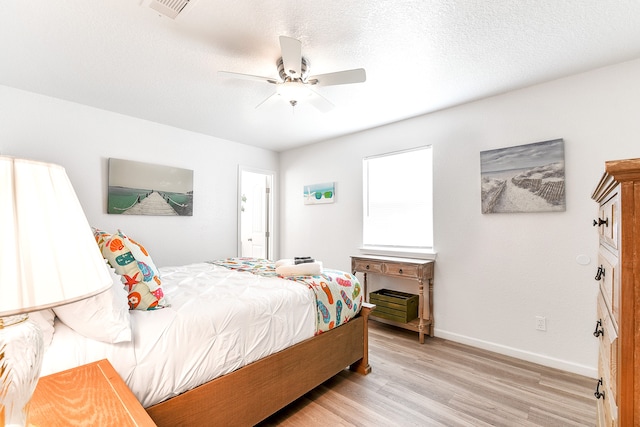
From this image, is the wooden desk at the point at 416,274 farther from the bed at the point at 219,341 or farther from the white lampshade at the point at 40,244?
the white lampshade at the point at 40,244

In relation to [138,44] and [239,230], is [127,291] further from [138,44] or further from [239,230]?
[239,230]

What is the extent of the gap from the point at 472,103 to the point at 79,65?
143 inches

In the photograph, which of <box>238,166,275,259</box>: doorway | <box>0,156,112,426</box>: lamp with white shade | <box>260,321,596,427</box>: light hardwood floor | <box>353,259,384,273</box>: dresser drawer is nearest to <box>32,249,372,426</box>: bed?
<box>260,321,596,427</box>: light hardwood floor

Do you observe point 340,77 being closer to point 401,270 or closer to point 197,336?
point 197,336

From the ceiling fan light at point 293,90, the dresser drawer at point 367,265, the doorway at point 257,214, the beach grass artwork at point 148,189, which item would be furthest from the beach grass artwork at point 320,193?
the ceiling fan light at point 293,90

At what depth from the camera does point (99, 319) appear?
118 cm

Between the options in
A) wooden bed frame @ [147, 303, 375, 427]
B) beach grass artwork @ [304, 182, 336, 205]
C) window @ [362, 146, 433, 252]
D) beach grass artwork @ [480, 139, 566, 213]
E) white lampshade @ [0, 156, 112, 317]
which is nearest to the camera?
white lampshade @ [0, 156, 112, 317]

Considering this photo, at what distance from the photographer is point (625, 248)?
770mm

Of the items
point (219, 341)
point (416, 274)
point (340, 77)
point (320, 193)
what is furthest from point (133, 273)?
point (320, 193)

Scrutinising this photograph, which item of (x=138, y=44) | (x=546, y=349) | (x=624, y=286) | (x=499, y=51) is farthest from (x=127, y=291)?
(x=546, y=349)

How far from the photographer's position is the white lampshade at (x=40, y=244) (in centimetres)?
48

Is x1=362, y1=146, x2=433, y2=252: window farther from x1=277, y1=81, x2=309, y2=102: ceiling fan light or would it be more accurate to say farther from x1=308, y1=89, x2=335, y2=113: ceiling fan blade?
x1=277, y1=81, x2=309, y2=102: ceiling fan light

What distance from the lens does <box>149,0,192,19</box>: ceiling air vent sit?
163cm

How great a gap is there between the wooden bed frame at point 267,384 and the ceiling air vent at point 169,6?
2104mm
